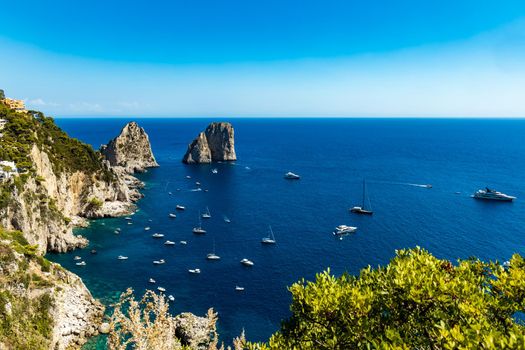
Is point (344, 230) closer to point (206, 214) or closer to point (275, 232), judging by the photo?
point (275, 232)

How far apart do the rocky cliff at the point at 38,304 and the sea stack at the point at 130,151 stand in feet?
331

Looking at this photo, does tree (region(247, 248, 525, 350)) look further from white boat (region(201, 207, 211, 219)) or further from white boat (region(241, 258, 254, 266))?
white boat (region(201, 207, 211, 219))

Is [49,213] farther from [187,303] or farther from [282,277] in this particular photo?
[282,277]

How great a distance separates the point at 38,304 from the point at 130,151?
127527 millimetres

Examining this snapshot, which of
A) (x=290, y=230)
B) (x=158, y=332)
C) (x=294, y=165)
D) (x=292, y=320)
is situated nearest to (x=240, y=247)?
(x=290, y=230)

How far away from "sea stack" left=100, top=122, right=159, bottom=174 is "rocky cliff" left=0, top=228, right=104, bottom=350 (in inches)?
3974

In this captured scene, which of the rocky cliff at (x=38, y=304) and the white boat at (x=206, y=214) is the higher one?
the rocky cliff at (x=38, y=304)

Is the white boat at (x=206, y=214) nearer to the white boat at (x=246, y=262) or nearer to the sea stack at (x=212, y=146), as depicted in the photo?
the white boat at (x=246, y=262)

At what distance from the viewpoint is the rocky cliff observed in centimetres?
3725

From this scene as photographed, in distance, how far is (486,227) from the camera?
87.3 metres

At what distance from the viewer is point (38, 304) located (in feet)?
140

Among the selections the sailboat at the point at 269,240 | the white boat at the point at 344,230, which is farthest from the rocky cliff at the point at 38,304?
the white boat at the point at 344,230

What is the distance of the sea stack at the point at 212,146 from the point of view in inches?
7200

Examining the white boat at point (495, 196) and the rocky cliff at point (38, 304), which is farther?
the white boat at point (495, 196)
